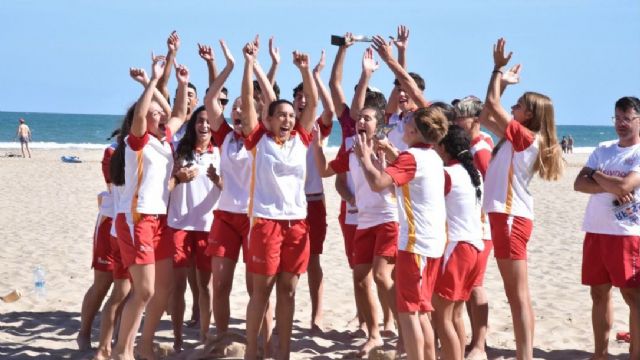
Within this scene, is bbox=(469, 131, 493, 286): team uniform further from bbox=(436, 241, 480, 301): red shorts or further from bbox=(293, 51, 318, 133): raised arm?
bbox=(293, 51, 318, 133): raised arm

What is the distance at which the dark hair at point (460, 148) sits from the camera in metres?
6.65

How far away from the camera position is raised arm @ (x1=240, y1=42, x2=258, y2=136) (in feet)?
23.2

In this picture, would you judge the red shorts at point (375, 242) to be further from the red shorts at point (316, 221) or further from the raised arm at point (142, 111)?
the raised arm at point (142, 111)

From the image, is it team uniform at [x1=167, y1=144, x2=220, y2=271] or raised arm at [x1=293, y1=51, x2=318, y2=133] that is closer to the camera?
raised arm at [x1=293, y1=51, x2=318, y2=133]

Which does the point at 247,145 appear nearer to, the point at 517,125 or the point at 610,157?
the point at 517,125

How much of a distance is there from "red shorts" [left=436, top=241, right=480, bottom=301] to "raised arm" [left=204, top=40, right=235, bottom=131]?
2204mm

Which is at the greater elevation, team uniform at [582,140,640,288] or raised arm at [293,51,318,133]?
raised arm at [293,51,318,133]

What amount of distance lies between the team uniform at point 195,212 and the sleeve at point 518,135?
103 inches

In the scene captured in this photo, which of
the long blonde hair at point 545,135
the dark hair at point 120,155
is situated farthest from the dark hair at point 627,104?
the dark hair at point 120,155

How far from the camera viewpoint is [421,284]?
6.24m

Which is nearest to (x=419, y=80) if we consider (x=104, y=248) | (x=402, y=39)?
(x=402, y=39)

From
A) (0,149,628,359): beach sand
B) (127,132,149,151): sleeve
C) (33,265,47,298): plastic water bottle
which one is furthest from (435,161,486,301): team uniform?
(33,265,47,298): plastic water bottle

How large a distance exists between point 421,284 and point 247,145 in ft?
6.12

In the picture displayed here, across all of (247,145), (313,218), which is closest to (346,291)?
A: (313,218)
